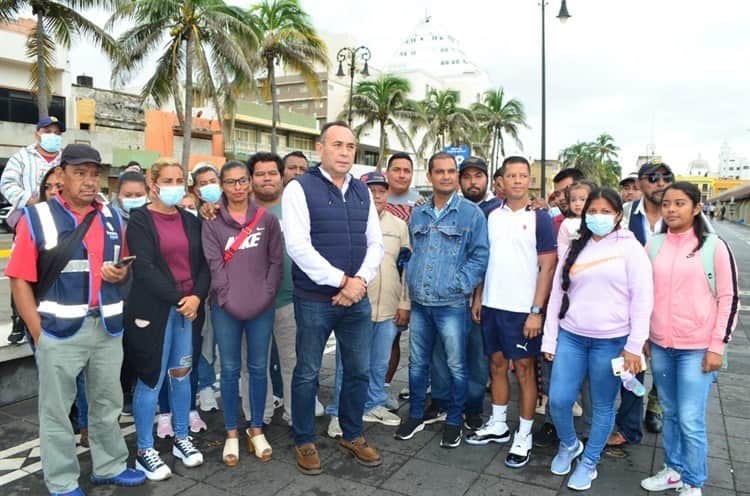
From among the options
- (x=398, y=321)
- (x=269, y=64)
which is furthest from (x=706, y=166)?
(x=398, y=321)

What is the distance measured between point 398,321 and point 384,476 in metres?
1.37

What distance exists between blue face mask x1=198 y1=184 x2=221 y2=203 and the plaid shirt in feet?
5.23

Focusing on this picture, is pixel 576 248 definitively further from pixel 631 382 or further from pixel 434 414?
pixel 434 414

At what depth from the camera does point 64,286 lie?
3252mm

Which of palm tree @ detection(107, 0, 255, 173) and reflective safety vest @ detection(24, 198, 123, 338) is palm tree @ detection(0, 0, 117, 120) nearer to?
palm tree @ detection(107, 0, 255, 173)

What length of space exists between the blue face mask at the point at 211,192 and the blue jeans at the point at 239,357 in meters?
0.93

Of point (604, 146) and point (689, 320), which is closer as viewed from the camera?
point (689, 320)

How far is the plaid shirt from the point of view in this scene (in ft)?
16.0

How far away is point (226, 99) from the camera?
72.6ft

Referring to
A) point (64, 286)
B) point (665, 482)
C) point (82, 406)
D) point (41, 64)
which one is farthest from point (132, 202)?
point (41, 64)

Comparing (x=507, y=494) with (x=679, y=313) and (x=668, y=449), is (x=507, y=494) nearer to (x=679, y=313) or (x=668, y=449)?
(x=668, y=449)

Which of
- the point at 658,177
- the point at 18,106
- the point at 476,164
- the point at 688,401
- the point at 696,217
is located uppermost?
the point at 18,106

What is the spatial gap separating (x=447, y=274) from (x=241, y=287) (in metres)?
1.56

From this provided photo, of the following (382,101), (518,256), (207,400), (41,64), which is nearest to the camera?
(518,256)
